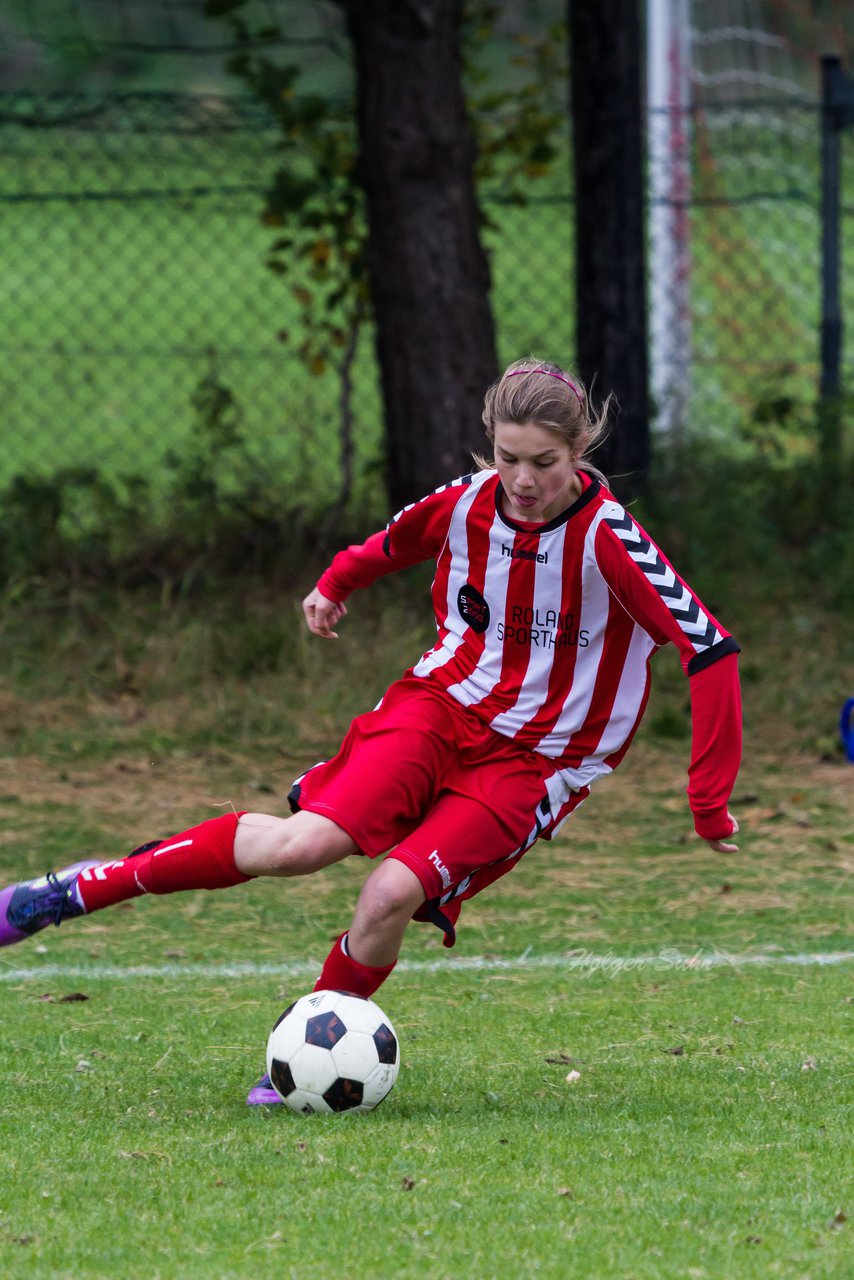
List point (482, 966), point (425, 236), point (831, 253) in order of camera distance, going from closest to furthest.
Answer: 1. point (482, 966)
2. point (425, 236)
3. point (831, 253)

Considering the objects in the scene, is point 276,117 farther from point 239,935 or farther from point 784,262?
point 784,262

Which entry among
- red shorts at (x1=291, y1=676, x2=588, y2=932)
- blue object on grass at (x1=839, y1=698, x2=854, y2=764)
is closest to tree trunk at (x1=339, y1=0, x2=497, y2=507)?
A: blue object on grass at (x1=839, y1=698, x2=854, y2=764)

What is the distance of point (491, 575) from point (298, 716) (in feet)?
11.9

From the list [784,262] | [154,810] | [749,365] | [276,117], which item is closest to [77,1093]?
[154,810]

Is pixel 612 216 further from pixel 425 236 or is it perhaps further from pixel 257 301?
pixel 257 301

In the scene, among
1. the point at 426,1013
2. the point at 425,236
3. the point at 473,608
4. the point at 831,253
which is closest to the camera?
the point at 473,608

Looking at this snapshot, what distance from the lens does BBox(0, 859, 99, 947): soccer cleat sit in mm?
3793

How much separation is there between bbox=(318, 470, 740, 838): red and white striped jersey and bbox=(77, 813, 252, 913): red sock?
0.62 metres

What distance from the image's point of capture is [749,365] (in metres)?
10.1

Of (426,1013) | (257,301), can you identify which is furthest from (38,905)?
(257,301)

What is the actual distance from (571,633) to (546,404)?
20.9 inches

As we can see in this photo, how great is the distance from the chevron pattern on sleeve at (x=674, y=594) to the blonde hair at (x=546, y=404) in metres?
0.25

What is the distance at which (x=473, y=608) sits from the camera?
400 cm

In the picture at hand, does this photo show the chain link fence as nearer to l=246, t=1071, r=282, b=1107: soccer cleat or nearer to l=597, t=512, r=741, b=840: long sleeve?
l=597, t=512, r=741, b=840: long sleeve
